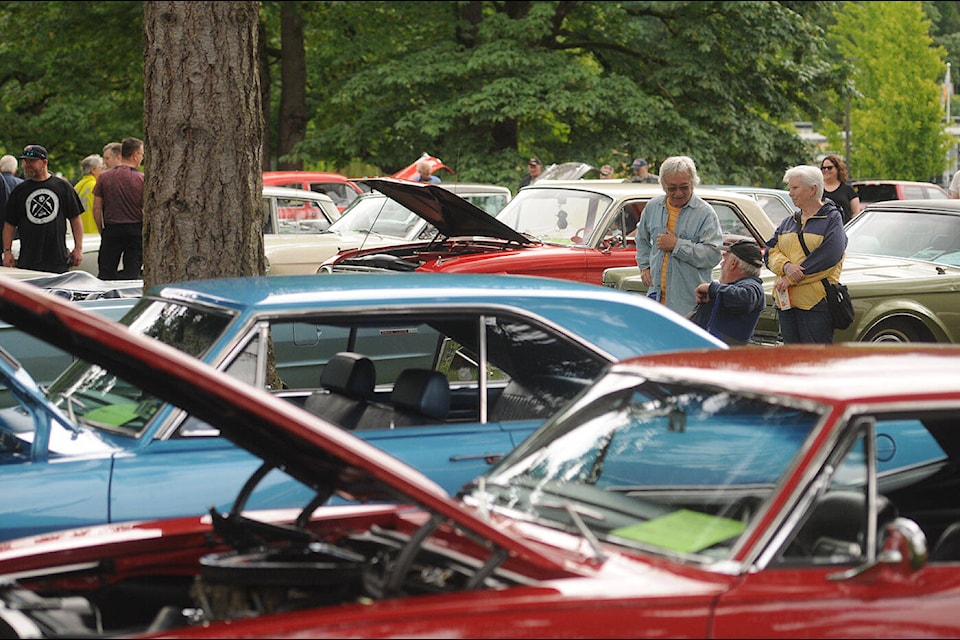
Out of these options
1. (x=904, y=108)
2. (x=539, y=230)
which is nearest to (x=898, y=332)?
(x=539, y=230)

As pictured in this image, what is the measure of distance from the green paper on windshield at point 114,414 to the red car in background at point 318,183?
16124 mm

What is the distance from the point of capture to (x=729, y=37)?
26906mm

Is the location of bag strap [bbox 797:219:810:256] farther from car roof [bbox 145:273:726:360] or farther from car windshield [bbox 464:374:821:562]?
car windshield [bbox 464:374:821:562]

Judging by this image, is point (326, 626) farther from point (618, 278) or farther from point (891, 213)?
point (891, 213)

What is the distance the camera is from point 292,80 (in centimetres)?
2847

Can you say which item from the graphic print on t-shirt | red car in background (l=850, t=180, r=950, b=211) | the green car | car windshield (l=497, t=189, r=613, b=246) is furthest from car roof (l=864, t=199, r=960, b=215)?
red car in background (l=850, t=180, r=950, b=211)

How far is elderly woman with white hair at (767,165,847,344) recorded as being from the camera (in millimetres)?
8633

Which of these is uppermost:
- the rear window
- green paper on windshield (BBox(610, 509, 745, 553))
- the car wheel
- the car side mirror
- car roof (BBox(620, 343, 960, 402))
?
car roof (BBox(620, 343, 960, 402))

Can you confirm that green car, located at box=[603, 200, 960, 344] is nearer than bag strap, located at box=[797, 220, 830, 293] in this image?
No

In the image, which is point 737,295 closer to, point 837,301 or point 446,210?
point 837,301

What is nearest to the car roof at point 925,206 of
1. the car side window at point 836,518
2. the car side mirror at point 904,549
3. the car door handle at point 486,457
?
the car door handle at point 486,457

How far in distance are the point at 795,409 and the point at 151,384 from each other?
5.05ft

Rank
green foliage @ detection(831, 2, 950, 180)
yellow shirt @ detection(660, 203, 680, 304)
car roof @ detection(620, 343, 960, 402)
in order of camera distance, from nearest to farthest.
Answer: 1. car roof @ detection(620, 343, 960, 402)
2. yellow shirt @ detection(660, 203, 680, 304)
3. green foliage @ detection(831, 2, 950, 180)

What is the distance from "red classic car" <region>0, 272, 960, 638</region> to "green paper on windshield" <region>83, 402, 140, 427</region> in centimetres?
115
